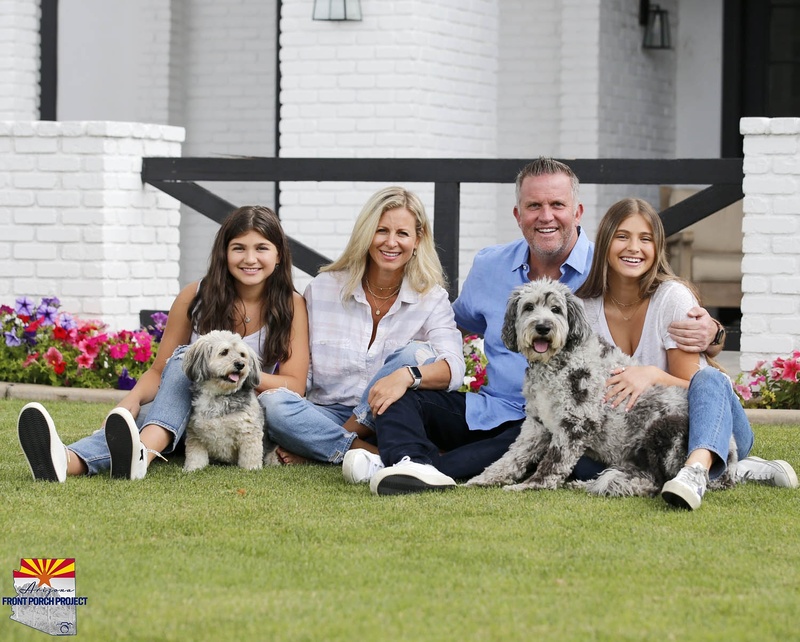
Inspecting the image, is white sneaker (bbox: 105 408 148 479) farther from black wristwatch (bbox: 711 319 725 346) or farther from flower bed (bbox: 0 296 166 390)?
flower bed (bbox: 0 296 166 390)

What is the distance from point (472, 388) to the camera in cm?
679

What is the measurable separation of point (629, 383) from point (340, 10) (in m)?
5.43

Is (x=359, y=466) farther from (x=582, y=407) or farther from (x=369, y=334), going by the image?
(x=582, y=407)

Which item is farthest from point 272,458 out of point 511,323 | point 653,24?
point 653,24

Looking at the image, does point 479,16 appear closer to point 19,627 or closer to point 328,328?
point 328,328

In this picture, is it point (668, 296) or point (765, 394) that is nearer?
point (668, 296)

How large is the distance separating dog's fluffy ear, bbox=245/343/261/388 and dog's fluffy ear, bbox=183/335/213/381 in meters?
0.16

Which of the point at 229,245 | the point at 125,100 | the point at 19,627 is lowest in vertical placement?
the point at 19,627

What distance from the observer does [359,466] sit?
4727mm

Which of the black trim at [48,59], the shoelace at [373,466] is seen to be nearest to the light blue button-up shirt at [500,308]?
the shoelace at [373,466]

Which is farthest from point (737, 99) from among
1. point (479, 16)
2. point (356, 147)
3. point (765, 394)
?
point (765, 394)

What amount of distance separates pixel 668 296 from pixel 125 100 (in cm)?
800

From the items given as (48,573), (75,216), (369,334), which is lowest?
(48,573)

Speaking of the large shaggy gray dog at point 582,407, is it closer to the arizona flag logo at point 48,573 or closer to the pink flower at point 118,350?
the arizona flag logo at point 48,573
